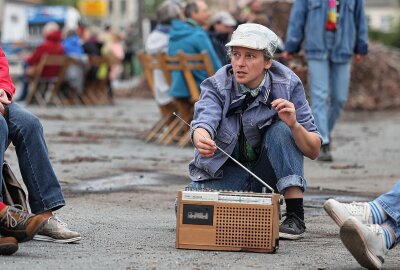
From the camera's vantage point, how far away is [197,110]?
6309 millimetres

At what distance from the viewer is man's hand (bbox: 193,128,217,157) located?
5.94 meters

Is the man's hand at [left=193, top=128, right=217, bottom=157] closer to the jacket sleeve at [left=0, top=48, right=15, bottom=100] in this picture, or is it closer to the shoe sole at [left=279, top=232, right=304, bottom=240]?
the shoe sole at [left=279, top=232, right=304, bottom=240]

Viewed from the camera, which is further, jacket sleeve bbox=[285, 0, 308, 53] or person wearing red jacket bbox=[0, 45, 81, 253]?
jacket sleeve bbox=[285, 0, 308, 53]

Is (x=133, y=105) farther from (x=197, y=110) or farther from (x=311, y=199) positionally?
(x=197, y=110)

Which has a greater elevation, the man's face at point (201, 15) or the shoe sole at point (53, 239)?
the shoe sole at point (53, 239)

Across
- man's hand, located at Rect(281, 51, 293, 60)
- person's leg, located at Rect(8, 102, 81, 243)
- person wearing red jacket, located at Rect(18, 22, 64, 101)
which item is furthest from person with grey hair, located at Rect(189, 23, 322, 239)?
person wearing red jacket, located at Rect(18, 22, 64, 101)

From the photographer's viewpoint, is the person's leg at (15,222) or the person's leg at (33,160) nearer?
the person's leg at (15,222)

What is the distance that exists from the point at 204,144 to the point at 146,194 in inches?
113

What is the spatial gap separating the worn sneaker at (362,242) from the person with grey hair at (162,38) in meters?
9.33

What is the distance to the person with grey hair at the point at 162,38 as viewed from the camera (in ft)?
47.9

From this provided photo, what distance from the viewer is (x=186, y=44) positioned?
13516mm

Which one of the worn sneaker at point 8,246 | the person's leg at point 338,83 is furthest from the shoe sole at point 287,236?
the person's leg at point 338,83

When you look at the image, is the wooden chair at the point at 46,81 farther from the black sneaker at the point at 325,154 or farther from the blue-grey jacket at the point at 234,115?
the blue-grey jacket at the point at 234,115

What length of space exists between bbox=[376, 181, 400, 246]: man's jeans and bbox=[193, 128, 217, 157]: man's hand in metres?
0.97
